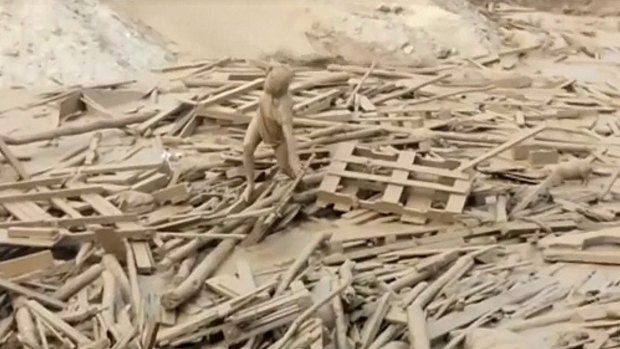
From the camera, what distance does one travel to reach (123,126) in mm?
7516

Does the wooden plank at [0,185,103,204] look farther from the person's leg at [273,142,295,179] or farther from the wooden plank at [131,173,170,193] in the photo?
the person's leg at [273,142,295,179]

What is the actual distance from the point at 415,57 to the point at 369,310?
4.74 meters

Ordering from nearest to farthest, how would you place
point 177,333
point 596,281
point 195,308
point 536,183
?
1. point 177,333
2. point 195,308
3. point 596,281
4. point 536,183

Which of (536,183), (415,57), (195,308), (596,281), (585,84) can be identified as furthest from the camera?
(415,57)

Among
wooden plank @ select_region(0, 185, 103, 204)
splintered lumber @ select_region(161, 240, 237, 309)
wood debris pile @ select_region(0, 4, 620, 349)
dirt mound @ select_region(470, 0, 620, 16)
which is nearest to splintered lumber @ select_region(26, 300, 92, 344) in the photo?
wood debris pile @ select_region(0, 4, 620, 349)

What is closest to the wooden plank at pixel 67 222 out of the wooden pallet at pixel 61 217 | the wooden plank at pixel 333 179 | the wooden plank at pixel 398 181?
the wooden pallet at pixel 61 217

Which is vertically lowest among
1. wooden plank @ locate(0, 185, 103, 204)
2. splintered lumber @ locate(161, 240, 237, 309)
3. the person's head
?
splintered lumber @ locate(161, 240, 237, 309)

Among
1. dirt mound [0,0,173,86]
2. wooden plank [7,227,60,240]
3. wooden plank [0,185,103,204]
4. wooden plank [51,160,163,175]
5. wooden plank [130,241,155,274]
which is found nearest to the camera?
wooden plank [130,241,155,274]

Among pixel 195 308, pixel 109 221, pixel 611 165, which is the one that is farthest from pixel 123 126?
pixel 611 165

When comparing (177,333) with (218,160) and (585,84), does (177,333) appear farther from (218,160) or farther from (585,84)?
(585,84)

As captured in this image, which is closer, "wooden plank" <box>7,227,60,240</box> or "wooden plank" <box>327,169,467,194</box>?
"wooden plank" <box>7,227,60,240</box>

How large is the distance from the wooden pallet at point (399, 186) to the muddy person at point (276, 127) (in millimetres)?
321

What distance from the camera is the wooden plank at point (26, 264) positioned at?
17.2 feet

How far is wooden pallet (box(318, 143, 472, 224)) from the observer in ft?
20.0
